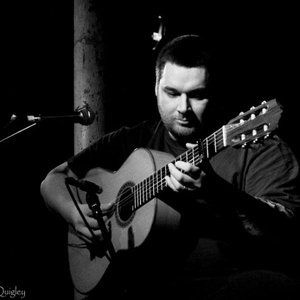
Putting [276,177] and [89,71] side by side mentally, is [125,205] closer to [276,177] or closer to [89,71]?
[276,177]

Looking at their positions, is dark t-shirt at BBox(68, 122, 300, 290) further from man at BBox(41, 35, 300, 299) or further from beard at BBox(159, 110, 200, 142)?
beard at BBox(159, 110, 200, 142)

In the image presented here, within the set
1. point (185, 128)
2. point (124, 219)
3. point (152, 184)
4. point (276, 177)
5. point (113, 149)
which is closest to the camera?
point (276, 177)

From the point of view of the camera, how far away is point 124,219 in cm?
227

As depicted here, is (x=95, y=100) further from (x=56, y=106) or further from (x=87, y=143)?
(x=56, y=106)

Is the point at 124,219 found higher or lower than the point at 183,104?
lower

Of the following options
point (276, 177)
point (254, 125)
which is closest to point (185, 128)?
point (276, 177)

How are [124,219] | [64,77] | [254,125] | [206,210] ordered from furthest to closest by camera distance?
[64,77], [124,219], [206,210], [254,125]

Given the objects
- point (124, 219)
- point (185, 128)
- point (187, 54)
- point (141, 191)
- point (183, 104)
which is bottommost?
point (124, 219)

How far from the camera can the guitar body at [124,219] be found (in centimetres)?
203

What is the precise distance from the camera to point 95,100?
3.05 m

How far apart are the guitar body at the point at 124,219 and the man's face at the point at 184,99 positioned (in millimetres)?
193

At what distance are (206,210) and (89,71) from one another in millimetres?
1677

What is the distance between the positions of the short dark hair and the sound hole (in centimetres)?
75

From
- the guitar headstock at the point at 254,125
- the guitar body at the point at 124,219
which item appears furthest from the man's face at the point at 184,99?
the guitar headstock at the point at 254,125
